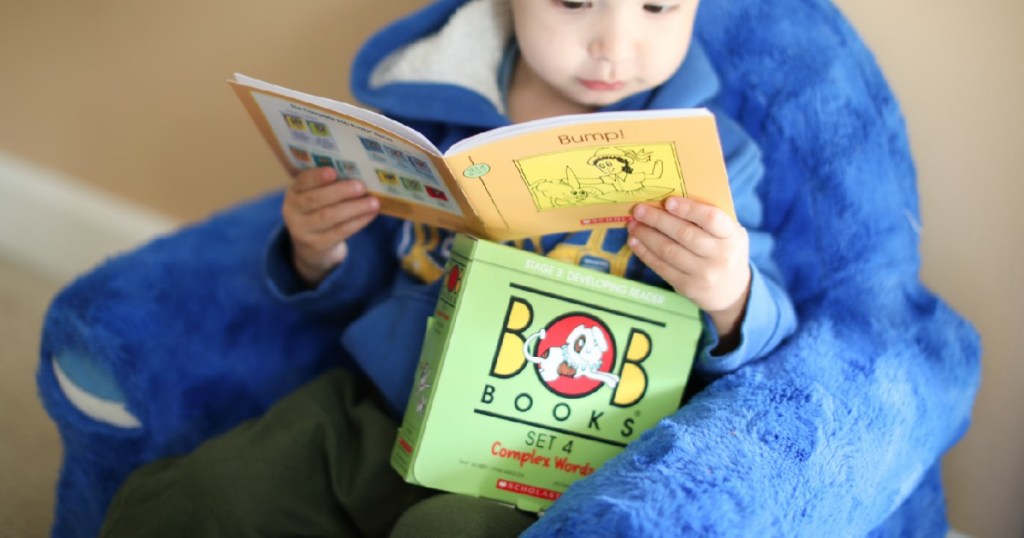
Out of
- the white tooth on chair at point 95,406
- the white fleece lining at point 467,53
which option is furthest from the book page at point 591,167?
the white tooth on chair at point 95,406

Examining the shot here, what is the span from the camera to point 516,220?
806 mm

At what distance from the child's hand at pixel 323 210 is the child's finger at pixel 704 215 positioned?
0.31 meters

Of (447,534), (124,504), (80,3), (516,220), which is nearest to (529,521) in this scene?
(447,534)

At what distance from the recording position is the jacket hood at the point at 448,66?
971 millimetres

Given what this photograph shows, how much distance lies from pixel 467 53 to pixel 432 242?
0.21m

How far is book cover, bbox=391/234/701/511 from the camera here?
31.1 inches

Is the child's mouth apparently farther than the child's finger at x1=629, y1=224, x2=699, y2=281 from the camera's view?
Yes

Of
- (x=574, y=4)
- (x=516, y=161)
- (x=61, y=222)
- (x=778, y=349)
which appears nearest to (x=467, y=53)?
(x=574, y=4)

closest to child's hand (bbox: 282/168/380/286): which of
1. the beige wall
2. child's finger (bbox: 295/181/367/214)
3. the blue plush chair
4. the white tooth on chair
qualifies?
child's finger (bbox: 295/181/367/214)

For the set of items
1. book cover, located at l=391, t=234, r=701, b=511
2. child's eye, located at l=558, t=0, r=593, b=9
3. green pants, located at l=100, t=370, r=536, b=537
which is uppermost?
child's eye, located at l=558, t=0, r=593, b=9

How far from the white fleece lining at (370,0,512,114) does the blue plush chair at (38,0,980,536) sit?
0.22 m

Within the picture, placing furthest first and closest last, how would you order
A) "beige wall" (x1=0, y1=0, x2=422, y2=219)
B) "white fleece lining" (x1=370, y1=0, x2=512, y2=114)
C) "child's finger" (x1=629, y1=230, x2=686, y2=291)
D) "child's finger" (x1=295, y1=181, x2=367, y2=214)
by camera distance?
"beige wall" (x1=0, y1=0, x2=422, y2=219), "white fleece lining" (x1=370, y1=0, x2=512, y2=114), "child's finger" (x1=295, y1=181, x2=367, y2=214), "child's finger" (x1=629, y1=230, x2=686, y2=291)

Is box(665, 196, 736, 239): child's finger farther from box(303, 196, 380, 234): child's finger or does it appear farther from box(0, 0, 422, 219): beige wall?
box(0, 0, 422, 219): beige wall

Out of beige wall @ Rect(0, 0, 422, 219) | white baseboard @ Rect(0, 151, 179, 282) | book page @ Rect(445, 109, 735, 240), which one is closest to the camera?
book page @ Rect(445, 109, 735, 240)
